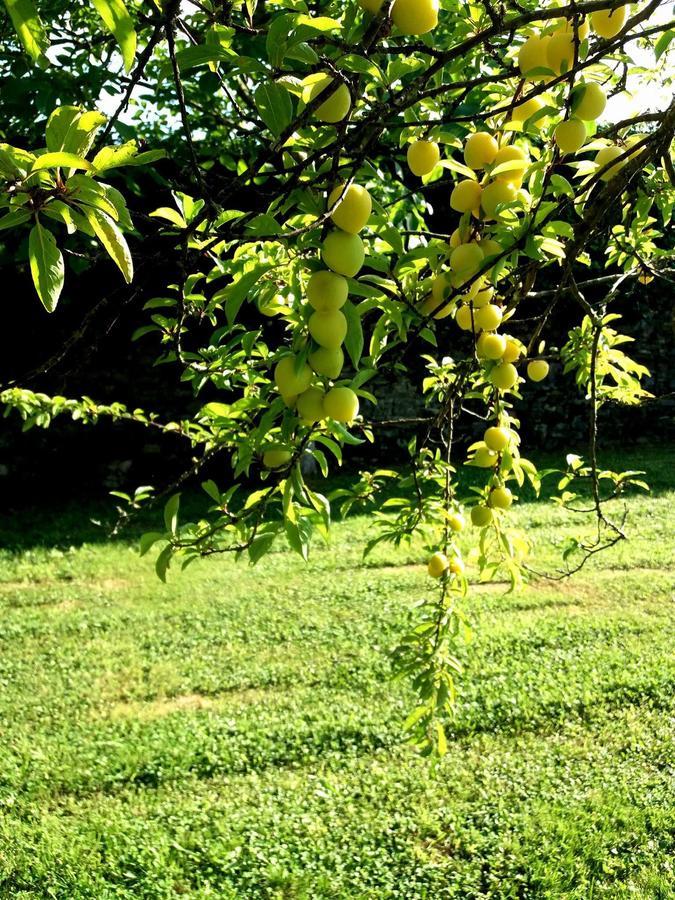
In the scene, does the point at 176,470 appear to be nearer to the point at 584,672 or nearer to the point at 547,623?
the point at 547,623

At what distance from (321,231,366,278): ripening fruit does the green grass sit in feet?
7.29

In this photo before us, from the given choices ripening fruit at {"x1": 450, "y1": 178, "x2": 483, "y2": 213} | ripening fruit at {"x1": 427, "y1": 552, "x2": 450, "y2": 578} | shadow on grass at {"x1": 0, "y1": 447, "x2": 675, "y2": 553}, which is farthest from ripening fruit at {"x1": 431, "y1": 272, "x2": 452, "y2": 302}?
Result: shadow on grass at {"x1": 0, "y1": 447, "x2": 675, "y2": 553}

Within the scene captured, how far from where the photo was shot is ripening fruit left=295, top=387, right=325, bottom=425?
3.07ft

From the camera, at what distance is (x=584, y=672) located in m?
3.65

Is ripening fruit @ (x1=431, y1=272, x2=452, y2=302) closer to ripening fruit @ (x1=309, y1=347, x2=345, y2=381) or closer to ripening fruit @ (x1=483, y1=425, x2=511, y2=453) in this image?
ripening fruit @ (x1=309, y1=347, x2=345, y2=381)

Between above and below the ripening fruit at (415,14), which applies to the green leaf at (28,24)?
below

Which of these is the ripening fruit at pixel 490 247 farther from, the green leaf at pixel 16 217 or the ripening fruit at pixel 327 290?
the green leaf at pixel 16 217

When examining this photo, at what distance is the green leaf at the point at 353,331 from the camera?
80cm

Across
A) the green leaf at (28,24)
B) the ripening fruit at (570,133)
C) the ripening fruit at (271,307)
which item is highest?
the ripening fruit at (570,133)

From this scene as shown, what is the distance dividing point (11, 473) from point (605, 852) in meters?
5.89

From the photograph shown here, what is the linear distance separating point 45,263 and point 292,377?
1.01 feet

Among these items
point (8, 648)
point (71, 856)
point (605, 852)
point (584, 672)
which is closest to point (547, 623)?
point (584, 672)

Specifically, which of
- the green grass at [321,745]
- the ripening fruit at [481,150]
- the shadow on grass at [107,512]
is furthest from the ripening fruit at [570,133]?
the shadow on grass at [107,512]

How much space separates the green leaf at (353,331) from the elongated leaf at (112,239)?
28 cm
